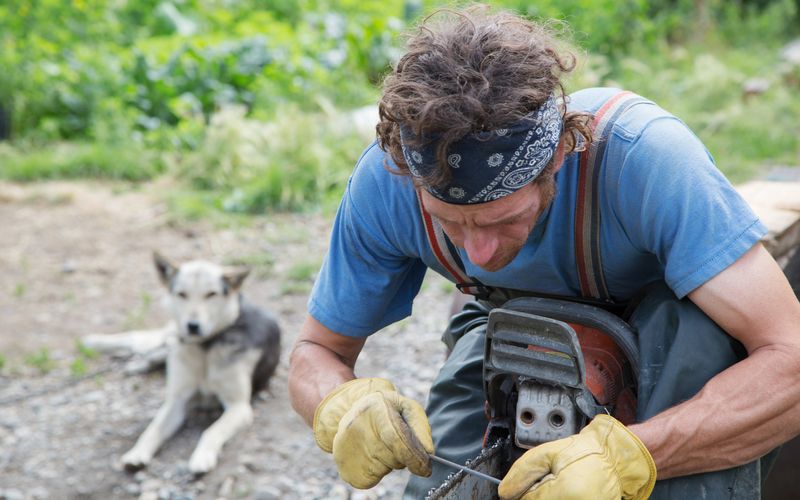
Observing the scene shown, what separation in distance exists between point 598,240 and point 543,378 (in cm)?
43

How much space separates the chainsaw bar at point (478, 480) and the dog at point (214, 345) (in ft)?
8.12

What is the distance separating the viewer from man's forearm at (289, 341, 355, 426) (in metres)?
2.49

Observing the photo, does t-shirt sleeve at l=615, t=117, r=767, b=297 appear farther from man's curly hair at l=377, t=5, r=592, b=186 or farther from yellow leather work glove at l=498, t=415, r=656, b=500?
yellow leather work glove at l=498, t=415, r=656, b=500

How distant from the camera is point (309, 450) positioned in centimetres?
406

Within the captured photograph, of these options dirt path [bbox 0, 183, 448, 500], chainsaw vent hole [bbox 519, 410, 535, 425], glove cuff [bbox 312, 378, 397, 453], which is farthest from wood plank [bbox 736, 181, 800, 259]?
dirt path [bbox 0, 183, 448, 500]

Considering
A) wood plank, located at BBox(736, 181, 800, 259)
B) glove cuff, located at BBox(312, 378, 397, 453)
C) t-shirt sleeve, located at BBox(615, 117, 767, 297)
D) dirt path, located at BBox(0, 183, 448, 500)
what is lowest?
dirt path, located at BBox(0, 183, 448, 500)

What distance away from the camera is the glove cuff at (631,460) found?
1.96 metres

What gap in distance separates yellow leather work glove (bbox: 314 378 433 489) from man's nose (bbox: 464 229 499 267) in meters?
0.37

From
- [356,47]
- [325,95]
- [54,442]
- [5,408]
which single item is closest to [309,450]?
[54,442]

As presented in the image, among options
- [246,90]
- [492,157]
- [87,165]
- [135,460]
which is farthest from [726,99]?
[492,157]

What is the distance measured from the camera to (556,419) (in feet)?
6.74

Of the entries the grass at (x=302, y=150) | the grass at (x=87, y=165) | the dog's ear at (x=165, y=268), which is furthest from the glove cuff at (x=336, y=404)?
the grass at (x=87, y=165)

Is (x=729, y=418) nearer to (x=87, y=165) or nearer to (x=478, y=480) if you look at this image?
(x=478, y=480)

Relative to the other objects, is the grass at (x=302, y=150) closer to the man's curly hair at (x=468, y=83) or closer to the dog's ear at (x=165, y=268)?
the dog's ear at (x=165, y=268)
